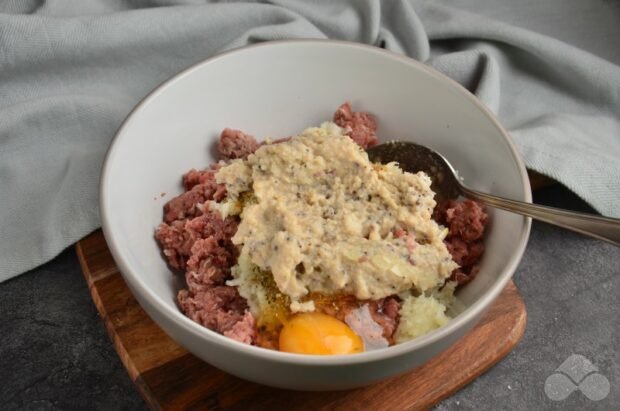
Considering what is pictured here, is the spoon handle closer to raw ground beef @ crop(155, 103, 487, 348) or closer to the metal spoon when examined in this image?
the metal spoon

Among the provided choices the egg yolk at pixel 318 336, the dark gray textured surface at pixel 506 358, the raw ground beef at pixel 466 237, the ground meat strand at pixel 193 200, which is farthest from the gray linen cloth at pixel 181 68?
the egg yolk at pixel 318 336

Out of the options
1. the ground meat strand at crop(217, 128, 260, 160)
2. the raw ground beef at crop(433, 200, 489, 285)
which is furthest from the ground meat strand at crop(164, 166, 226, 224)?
the raw ground beef at crop(433, 200, 489, 285)

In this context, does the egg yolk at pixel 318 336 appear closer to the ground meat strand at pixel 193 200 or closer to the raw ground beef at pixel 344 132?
the ground meat strand at pixel 193 200

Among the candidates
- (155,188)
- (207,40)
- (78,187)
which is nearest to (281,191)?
(155,188)

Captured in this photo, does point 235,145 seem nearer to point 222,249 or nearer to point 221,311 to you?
point 222,249

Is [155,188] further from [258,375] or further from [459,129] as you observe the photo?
[459,129]

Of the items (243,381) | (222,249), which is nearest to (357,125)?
(222,249)
